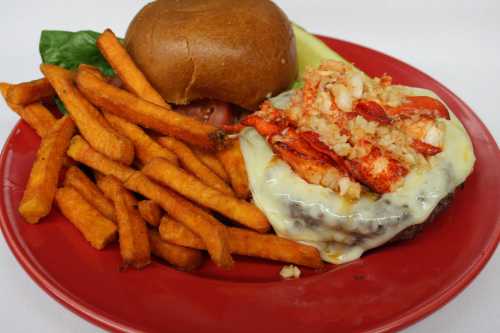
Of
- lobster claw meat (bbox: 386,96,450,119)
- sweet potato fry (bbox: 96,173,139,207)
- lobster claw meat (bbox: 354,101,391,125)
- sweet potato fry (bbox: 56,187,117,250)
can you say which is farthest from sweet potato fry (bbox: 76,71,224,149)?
lobster claw meat (bbox: 386,96,450,119)

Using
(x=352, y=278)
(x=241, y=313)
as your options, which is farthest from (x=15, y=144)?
(x=352, y=278)

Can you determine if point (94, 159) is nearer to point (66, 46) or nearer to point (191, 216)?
point (191, 216)

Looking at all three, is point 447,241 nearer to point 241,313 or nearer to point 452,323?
point 452,323

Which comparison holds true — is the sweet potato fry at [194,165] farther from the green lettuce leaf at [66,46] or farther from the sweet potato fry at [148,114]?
the green lettuce leaf at [66,46]

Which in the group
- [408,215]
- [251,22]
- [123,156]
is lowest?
[408,215]

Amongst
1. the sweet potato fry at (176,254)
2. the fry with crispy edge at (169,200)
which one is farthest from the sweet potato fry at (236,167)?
the sweet potato fry at (176,254)
